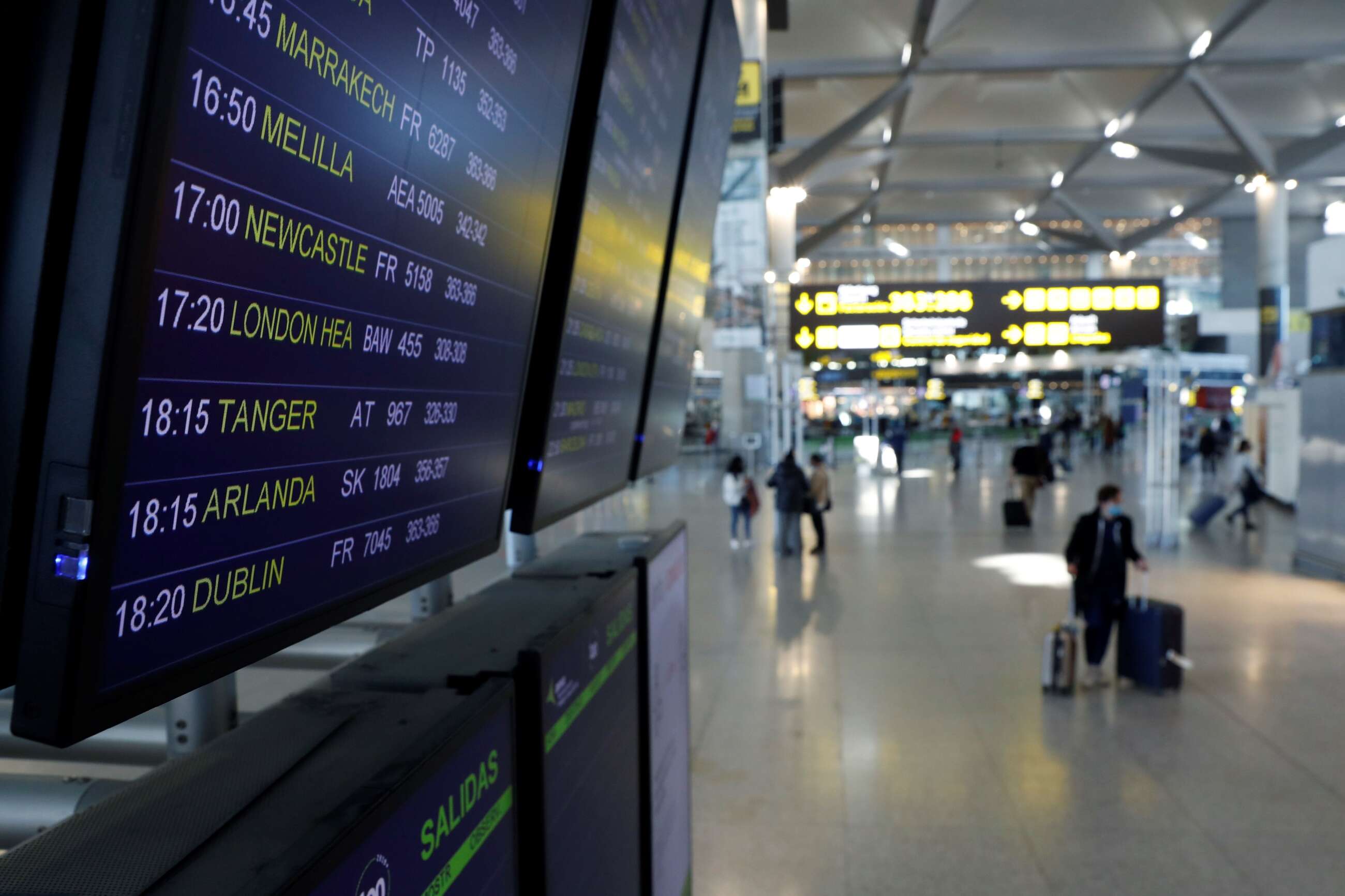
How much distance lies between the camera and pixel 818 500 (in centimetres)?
1562

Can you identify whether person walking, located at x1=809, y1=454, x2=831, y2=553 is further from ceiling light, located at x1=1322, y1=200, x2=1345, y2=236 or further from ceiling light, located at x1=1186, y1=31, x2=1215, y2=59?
ceiling light, located at x1=1322, y1=200, x2=1345, y2=236

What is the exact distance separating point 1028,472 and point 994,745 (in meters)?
12.9

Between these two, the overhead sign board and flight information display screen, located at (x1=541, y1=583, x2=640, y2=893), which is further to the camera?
the overhead sign board

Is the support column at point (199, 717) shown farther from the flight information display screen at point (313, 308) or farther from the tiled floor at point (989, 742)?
the tiled floor at point (989, 742)

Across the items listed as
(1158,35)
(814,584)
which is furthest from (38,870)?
(1158,35)

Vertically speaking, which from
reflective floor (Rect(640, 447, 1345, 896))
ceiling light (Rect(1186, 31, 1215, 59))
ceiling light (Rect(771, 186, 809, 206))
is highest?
ceiling light (Rect(1186, 31, 1215, 59))

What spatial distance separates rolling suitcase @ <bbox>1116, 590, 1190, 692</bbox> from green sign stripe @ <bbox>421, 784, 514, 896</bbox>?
7569mm

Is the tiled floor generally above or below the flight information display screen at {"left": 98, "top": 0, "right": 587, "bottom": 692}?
below

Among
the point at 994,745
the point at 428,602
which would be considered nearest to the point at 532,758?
the point at 428,602

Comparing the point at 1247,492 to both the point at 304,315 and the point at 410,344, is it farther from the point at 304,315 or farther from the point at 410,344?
the point at 304,315

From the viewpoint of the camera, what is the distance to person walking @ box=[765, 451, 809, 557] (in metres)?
14.6

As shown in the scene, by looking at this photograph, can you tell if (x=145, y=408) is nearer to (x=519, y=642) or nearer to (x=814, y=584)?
(x=519, y=642)

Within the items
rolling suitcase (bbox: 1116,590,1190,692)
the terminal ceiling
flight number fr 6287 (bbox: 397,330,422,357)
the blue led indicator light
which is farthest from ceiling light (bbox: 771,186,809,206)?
the blue led indicator light

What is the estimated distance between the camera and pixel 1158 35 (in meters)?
31.2
